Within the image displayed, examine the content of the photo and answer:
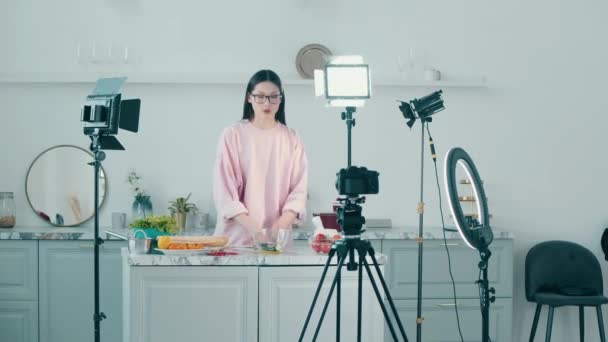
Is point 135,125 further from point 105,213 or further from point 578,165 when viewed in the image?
point 578,165

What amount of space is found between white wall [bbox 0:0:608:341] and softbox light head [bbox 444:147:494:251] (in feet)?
7.38

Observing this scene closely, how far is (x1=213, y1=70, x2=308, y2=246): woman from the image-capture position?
3557 millimetres

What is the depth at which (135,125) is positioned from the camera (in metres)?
3.56

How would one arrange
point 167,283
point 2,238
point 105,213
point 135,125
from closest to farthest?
point 167,283, point 135,125, point 2,238, point 105,213

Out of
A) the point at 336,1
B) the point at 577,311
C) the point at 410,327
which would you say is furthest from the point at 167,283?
the point at 577,311

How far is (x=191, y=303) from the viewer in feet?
10.1

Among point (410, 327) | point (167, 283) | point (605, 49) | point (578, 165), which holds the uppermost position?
point (605, 49)

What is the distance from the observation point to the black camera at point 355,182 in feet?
9.50

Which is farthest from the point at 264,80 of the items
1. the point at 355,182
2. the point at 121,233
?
the point at 121,233

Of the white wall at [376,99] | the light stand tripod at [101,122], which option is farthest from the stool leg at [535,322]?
the light stand tripod at [101,122]

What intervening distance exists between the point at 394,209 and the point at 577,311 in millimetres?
1333

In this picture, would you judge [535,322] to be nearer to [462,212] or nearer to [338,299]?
[338,299]

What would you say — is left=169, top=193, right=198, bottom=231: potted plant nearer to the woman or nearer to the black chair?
the woman

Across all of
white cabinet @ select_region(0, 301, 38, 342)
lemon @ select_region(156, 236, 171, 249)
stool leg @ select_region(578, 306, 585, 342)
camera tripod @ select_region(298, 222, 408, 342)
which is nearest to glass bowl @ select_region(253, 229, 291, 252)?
camera tripod @ select_region(298, 222, 408, 342)
